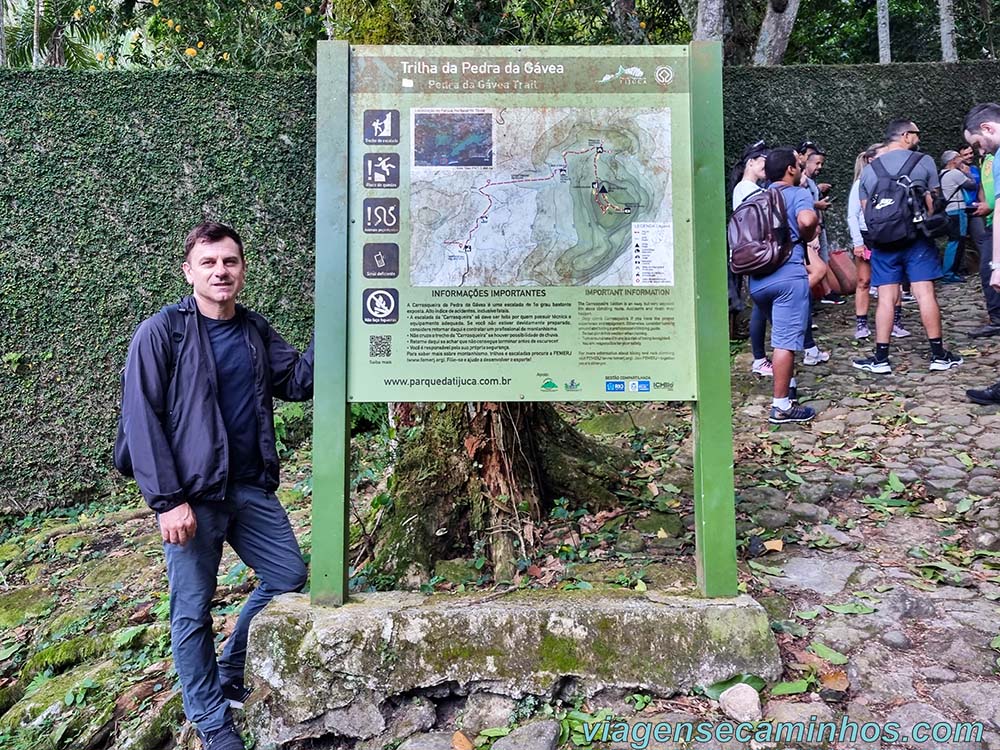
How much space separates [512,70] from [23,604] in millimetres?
4559

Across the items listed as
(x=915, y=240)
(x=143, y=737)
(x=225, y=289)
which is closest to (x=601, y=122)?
(x=225, y=289)

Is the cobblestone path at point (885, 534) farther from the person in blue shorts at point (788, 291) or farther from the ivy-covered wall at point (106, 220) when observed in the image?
the ivy-covered wall at point (106, 220)

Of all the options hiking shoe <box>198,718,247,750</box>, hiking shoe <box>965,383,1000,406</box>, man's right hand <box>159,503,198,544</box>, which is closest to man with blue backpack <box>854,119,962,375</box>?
hiking shoe <box>965,383,1000,406</box>

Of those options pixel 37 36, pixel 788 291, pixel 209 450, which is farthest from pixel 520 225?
pixel 37 36

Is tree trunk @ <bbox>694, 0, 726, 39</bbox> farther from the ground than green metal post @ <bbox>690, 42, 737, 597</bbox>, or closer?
farther from the ground

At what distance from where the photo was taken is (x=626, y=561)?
10.4ft

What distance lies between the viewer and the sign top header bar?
102 inches

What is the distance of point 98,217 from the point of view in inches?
241

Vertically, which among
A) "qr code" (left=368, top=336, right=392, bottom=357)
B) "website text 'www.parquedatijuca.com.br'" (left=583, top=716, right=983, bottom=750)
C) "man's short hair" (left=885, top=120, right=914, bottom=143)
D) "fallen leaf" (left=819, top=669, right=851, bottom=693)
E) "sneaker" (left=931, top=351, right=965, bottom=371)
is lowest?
"website text 'www.parquedatijuca.com.br'" (left=583, top=716, right=983, bottom=750)

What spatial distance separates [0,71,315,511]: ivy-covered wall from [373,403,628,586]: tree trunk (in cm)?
366

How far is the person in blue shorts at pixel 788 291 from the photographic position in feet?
15.2

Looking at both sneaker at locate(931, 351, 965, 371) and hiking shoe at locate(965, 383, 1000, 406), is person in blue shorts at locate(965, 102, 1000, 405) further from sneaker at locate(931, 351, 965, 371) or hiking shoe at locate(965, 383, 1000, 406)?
sneaker at locate(931, 351, 965, 371)

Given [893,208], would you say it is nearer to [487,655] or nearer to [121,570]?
[487,655]

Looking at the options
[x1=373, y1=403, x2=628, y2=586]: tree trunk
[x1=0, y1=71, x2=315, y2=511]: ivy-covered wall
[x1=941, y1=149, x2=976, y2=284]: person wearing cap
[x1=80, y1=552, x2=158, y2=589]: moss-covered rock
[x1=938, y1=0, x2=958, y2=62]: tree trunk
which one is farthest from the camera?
[x1=938, y1=0, x2=958, y2=62]: tree trunk
